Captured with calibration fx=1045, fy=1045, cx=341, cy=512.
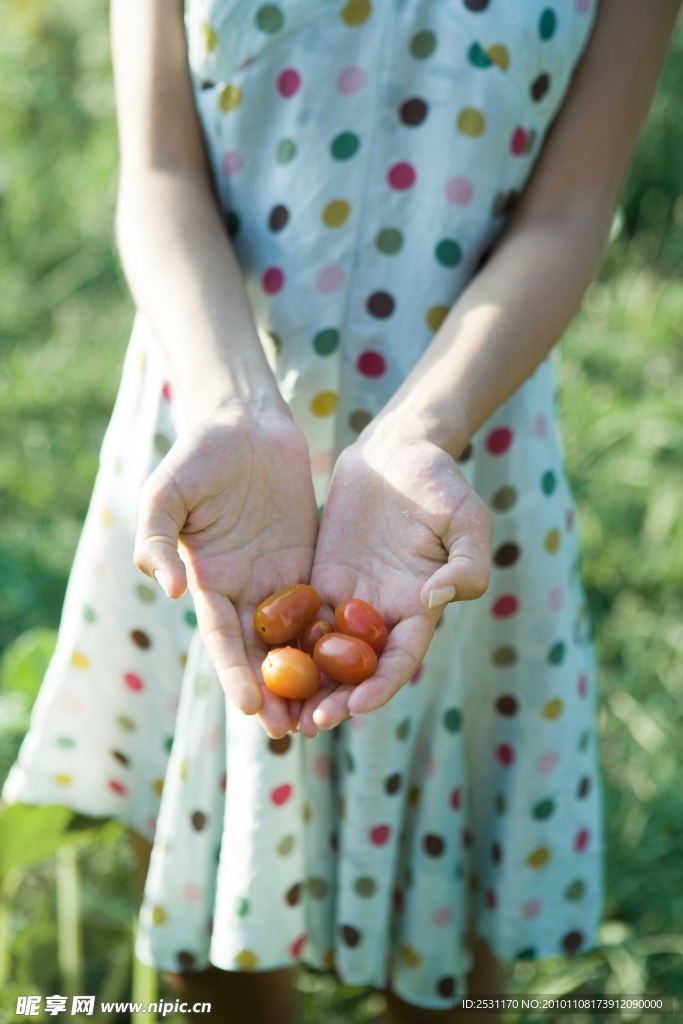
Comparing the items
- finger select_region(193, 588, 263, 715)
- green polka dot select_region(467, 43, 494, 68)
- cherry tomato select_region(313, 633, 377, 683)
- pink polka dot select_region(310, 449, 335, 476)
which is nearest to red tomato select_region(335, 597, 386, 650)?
cherry tomato select_region(313, 633, 377, 683)

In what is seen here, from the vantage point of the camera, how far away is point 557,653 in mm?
1516

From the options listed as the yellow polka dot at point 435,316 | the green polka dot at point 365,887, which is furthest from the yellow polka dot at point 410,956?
the yellow polka dot at point 435,316

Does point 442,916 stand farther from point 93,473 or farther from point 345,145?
point 93,473

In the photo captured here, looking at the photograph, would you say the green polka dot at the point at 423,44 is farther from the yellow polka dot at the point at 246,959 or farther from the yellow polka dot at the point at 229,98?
the yellow polka dot at the point at 246,959

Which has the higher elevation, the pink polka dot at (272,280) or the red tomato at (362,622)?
the pink polka dot at (272,280)

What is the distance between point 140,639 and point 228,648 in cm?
47

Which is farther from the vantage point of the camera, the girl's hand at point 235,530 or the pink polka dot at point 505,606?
the pink polka dot at point 505,606

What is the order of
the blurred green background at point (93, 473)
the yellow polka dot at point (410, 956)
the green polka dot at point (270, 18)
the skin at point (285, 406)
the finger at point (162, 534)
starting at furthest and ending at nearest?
the blurred green background at point (93, 473), the yellow polka dot at point (410, 956), the green polka dot at point (270, 18), the skin at point (285, 406), the finger at point (162, 534)

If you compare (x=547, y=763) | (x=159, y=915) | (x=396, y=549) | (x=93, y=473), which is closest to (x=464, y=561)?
(x=396, y=549)

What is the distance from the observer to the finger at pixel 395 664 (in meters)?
1.07

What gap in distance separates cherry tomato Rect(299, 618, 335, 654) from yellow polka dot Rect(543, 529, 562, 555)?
0.36m

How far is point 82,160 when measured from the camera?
476cm

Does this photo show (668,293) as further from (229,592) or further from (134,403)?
(229,592)

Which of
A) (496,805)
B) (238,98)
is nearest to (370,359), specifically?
(238,98)
